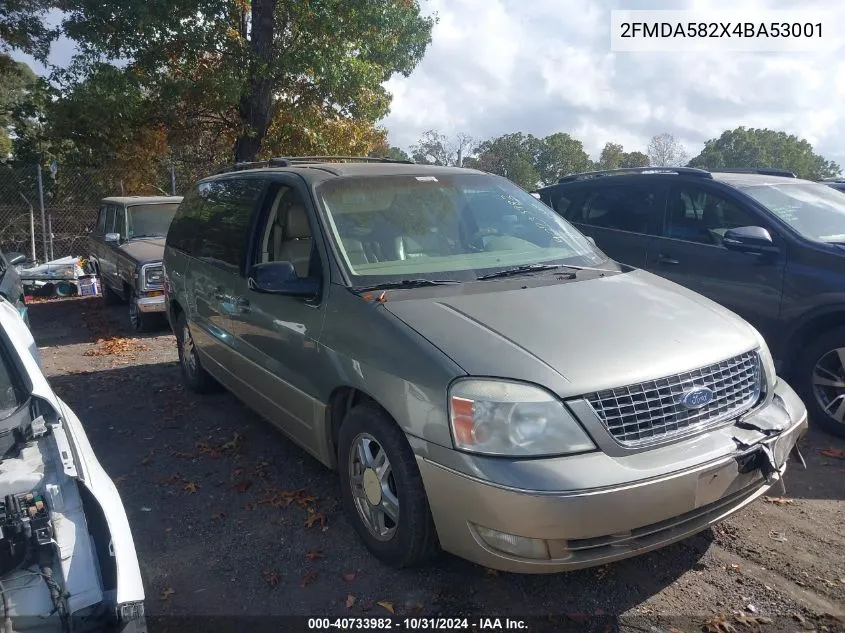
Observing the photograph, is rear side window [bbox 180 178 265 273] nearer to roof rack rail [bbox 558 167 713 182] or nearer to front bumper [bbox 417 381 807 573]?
front bumper [bbox 417 381 807 573]

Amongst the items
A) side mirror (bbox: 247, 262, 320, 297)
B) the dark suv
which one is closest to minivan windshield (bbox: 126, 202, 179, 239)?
the dark suv

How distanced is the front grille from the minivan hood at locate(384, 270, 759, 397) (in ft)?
0.14

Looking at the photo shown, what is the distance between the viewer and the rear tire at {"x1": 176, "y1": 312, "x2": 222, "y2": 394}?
5840mm

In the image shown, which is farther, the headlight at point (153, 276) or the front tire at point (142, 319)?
the front tire at point (142, 319)

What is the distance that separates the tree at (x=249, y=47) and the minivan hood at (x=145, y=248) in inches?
126

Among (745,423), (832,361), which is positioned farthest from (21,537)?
(832,361)

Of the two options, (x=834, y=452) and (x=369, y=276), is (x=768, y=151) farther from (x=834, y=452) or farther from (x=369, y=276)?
(x=369, y=276)

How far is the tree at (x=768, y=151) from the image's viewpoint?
30.5 m

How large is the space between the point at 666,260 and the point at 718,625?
3744 mm

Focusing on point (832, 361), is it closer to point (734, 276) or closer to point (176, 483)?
point (734, 276)

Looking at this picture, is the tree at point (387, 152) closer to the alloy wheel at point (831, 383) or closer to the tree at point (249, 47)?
the tree at point (249, 47)

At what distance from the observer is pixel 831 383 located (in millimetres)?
4801

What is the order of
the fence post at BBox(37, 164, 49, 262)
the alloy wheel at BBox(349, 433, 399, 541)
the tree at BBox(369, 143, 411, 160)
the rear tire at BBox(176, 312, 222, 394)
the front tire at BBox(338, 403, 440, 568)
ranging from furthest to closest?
the tree at BBox(369, 143, 411, 160), the fence post at BBox(37, 164, 49, 262), the rear tire at BBox(176, 312, 222, 394), the alloy wheel at BBox(349, 433, 399, 541), the front tire at BBox(338, 403, 440, 568)

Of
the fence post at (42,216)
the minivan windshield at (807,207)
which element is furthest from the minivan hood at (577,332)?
the fence post at (42,216)
